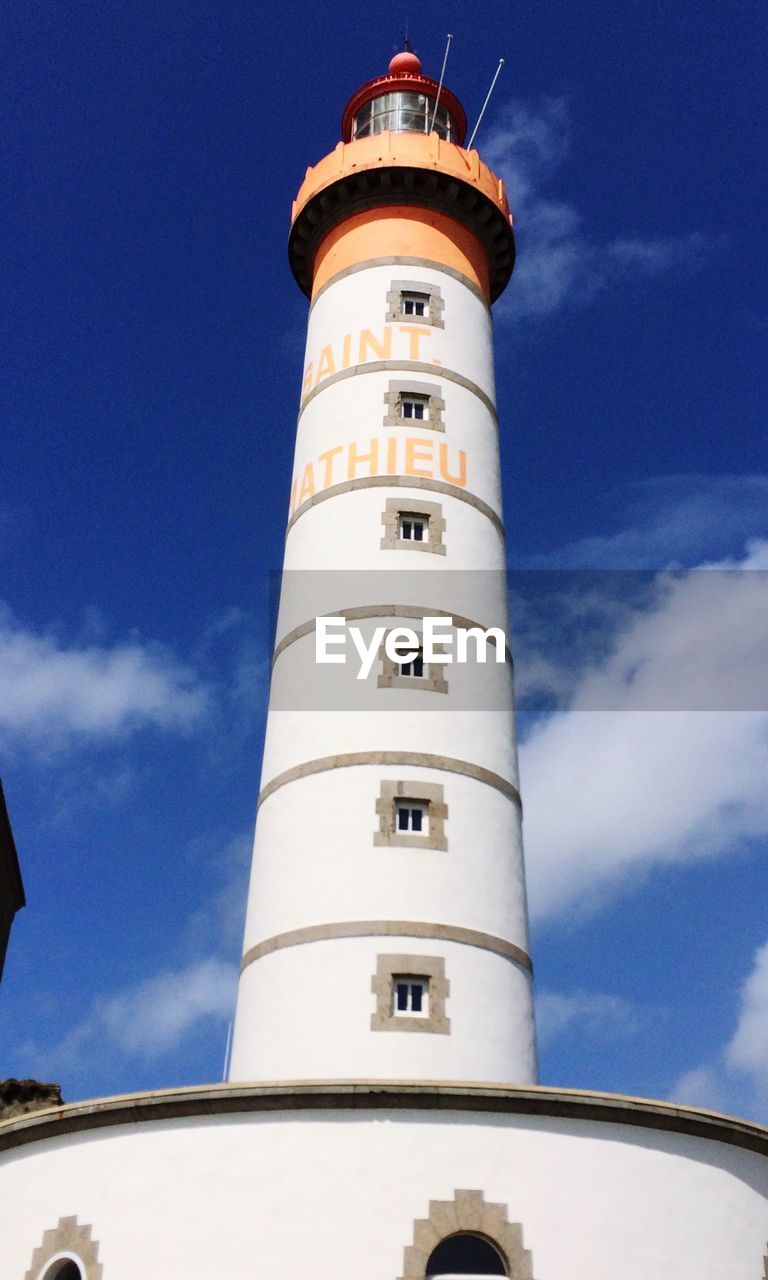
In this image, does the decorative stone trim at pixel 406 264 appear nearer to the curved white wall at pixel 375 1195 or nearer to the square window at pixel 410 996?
the square window at pixel 410 996

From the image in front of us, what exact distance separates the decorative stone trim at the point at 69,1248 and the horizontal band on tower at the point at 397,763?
31.6 feet

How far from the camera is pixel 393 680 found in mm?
24266

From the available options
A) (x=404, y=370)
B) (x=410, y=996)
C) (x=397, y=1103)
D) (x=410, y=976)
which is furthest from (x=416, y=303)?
(x=397, y=1103)

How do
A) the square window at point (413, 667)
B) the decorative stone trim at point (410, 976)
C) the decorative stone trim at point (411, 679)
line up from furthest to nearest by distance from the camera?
the square window at point (413, 667) < the decorative stone trim at point (411, 679) < the decorative stone trim at point (410, 976)

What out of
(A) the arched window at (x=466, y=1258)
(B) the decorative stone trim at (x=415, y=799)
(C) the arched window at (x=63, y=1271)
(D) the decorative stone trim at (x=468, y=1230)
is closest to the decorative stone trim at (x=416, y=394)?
(B) the decorative stone trim at (x=415, y=799)

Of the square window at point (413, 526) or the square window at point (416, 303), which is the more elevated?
the square window at point (416, 303)

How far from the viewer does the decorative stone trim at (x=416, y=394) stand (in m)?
28.0

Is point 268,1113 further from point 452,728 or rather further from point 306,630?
point 306,630

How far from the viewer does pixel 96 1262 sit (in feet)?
52.9

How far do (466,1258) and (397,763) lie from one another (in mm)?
9628

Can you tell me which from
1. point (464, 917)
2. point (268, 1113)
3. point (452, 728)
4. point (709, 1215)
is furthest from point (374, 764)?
point (709, 1215)

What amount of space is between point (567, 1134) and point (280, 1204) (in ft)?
14.1

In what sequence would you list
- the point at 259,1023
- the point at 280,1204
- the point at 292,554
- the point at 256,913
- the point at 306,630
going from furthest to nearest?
1. the point at 292,554
2. the point at 306,630
3. the point at 256,913
4. the point at 259,1023
5. the point at 280,1204

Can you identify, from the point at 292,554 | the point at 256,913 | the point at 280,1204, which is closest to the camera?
the point at 280,1204
